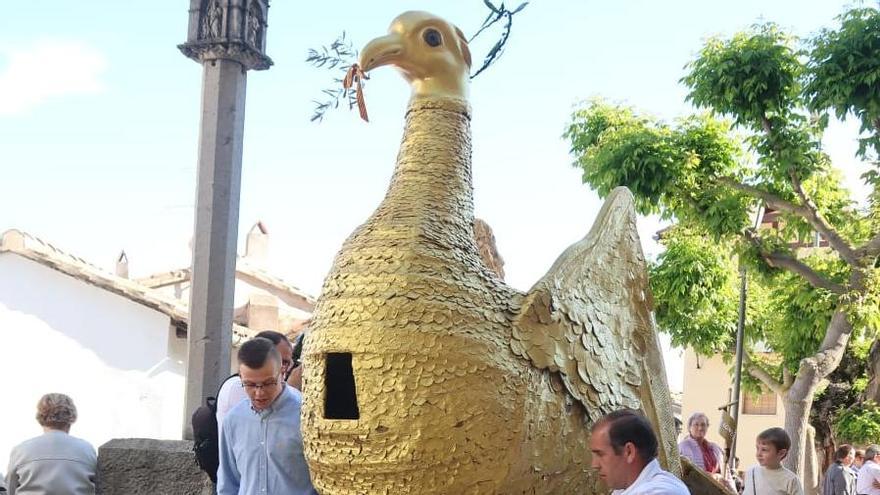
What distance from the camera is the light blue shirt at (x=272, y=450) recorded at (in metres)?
3.39

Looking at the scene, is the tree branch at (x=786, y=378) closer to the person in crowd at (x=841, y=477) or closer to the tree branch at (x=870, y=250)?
the tree branch at (x=870, y=250)

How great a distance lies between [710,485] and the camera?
13.7ft

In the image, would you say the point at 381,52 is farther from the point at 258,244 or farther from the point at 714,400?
the point at 714,400

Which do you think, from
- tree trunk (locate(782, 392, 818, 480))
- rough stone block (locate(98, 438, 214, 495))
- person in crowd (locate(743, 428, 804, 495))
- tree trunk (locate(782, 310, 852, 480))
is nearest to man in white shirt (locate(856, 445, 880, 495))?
tree trunk (locate(782, 310, 852, 480))

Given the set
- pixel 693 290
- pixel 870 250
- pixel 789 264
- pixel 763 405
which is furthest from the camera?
pixel 763 405

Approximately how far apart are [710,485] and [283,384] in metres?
1.79

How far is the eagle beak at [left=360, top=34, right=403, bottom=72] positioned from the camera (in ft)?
11.9

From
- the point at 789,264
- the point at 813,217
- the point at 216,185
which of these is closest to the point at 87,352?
the point at 216,185

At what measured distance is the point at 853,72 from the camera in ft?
34.2

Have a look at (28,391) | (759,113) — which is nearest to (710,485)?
(759,113)

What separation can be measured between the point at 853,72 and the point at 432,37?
7.92 metres

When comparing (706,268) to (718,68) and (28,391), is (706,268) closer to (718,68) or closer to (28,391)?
(718,68)

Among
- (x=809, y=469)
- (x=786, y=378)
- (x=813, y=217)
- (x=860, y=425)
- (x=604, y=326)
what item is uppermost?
(x=813, y=217)

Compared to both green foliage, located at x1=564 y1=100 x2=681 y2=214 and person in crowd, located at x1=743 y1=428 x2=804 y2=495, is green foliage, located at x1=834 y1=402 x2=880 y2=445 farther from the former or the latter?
person in crowd, located at x1=743 y1=428 x2=804 y2=495
